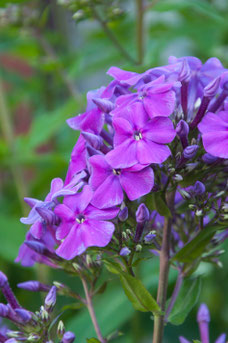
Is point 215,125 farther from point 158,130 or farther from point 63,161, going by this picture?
point 63,161

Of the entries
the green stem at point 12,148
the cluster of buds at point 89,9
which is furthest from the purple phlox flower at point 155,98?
the green stem at point 12,148

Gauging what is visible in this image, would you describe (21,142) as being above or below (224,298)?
above

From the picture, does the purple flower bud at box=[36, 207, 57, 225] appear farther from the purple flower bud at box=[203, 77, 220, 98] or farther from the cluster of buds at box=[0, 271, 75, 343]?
the purple flower bud at box=[203, 77, 220, 98]

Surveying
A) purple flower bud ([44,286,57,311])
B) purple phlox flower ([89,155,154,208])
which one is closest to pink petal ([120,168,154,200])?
purple phlox flower ([89,155,154,208])

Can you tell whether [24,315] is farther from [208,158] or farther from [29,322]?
[208,158]

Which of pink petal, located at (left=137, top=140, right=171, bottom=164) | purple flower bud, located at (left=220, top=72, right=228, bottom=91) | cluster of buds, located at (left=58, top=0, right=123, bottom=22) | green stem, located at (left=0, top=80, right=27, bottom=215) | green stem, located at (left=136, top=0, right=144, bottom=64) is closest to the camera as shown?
pink petal, located at (left=137, top=140, right=171, bottom=164)

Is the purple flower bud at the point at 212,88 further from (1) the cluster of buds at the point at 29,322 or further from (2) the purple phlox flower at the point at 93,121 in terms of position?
(1) the cluster of buds at the point at 29,322

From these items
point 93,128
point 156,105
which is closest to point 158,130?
point 156,105
